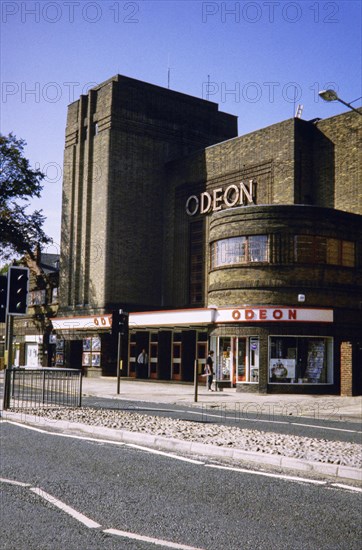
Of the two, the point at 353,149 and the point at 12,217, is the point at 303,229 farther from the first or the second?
the point at 12,217

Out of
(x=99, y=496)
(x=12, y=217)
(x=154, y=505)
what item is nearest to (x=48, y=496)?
(x=99, y=496)

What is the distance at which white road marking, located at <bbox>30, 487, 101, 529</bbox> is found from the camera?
598 cm

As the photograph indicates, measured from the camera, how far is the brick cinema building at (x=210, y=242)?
96.5ft

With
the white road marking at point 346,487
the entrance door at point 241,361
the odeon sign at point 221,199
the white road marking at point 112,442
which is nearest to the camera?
the white road marking at point 346,487

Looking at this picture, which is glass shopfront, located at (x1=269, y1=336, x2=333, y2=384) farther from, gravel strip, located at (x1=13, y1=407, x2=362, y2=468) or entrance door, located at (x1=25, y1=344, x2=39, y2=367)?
entrance door, located at (x1=25, y1=344, x2=39, y2=367)

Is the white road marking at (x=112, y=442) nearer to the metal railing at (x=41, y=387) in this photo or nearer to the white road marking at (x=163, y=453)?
the white road marking at (x=163, y=453)

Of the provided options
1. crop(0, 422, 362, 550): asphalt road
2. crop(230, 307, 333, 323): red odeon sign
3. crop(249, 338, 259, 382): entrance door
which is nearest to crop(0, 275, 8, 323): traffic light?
crop(0, 422, 362, 550): asphalt road

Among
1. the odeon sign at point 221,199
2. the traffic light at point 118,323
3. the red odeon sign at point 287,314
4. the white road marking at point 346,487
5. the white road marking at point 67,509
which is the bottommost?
the white road marking at point 346,487

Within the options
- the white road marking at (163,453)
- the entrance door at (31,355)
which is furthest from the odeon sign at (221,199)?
the white road marking at (163,453)

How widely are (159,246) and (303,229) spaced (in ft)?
58.5

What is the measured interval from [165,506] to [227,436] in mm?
4926

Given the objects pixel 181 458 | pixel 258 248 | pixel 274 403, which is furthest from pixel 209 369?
pixel 181 458

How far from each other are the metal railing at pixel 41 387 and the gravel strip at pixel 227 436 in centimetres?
108

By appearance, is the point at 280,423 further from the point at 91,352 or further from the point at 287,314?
the point at 91,352
